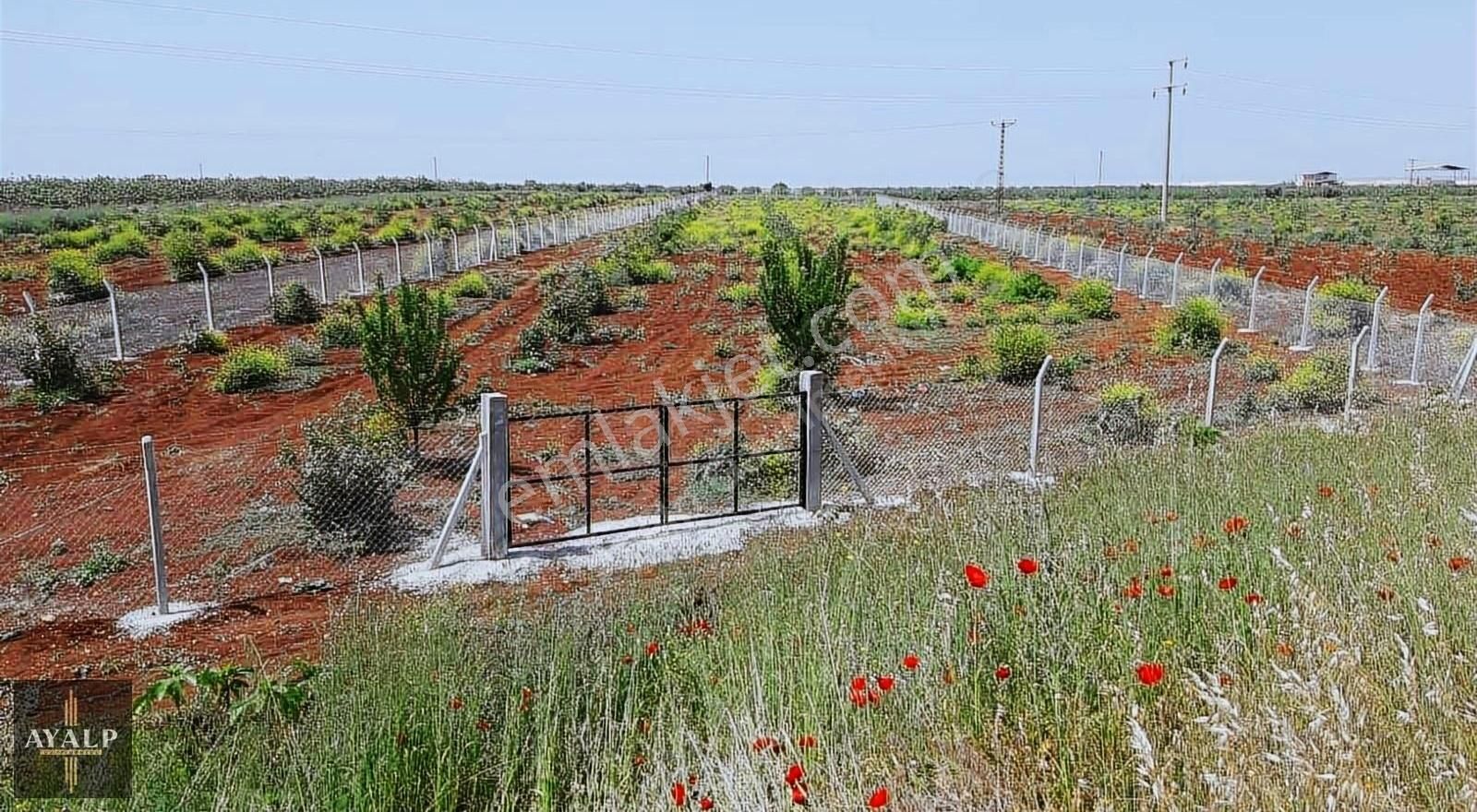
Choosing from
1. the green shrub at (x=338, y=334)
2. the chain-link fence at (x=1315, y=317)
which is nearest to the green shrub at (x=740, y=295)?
the green shrub at (x=338, y=334)

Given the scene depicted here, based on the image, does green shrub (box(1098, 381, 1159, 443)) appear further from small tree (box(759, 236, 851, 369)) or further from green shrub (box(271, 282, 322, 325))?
green shrub (box(271, 282, 322, 325))

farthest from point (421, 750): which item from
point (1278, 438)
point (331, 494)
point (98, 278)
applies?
point (98, 278)

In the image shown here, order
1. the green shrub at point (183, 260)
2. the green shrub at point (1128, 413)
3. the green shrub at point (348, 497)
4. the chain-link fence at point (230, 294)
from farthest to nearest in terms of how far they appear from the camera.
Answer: the green shrub at point (183, 260), the chain-link fence at point (230, 294), the green shrub at point (1128, 413), the green shrub at point (348, 497)

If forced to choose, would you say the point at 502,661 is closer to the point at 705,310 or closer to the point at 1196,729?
the point at 1196,729

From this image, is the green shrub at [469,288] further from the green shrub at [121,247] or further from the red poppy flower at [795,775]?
the red poppy flower at [795,775]

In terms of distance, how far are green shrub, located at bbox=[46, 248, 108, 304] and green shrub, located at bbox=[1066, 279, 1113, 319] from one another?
66.9ft

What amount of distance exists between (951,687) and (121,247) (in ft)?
118

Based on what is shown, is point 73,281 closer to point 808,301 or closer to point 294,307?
point 294,307

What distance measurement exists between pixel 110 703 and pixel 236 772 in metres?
2.34

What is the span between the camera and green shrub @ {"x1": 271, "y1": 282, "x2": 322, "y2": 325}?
19828 millimetres

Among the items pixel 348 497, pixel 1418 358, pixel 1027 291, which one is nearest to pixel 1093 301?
pixel 1027 291

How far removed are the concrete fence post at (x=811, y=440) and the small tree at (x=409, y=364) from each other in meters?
4.10

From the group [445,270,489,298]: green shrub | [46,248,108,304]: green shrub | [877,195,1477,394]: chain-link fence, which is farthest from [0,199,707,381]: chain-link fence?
[877,195,1477,394]: chain-link fence

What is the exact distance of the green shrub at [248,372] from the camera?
14.5 m
